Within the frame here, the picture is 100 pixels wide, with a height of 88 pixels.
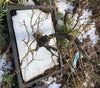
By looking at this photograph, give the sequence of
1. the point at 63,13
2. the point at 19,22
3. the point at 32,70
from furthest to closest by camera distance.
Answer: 1. the point at 63,13
2. the point at 32,70
3. the point at 19,22

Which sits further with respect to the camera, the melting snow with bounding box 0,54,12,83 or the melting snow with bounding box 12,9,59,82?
the melting snow with bounding box 0,54,12,83

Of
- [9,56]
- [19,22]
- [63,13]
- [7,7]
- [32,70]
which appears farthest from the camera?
[63,13]

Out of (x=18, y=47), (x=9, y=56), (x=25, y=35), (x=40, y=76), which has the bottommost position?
(x=40, y=76)

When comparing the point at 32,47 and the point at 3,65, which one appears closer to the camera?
the point at 32,47

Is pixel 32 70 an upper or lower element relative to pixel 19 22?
lower

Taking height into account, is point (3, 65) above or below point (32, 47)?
below

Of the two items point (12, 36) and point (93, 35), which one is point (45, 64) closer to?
point (12, 36)

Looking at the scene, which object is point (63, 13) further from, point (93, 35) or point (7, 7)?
point (7, 7)

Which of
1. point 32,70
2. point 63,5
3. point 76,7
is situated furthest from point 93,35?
point 32,70

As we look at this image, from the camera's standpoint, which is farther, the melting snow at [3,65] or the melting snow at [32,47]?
the melting snow at [3,65]

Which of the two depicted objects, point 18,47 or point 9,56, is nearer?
point 18,47
